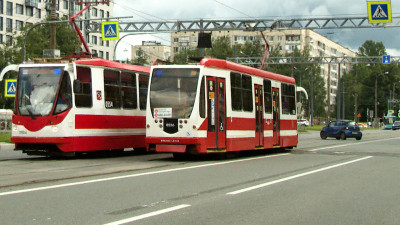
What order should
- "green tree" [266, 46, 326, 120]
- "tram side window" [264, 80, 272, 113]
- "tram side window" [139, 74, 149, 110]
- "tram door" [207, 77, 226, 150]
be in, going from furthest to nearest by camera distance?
"green tree" [266, 46, 326, 120] → "tram side window" [264, 80, 272, 113] → "tram side window" [139, 74, 149, 110] → "tram door" [207, 77, 226, 150]

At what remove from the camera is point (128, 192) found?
1009 centimetres

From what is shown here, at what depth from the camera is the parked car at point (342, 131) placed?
42875mm

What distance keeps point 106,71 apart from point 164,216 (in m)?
11.5

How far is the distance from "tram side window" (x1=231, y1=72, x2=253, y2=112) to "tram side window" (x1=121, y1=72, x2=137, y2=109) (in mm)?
3640

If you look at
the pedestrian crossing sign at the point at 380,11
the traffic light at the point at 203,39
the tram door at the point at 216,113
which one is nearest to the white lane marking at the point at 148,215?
the tram door at the point at 216,113

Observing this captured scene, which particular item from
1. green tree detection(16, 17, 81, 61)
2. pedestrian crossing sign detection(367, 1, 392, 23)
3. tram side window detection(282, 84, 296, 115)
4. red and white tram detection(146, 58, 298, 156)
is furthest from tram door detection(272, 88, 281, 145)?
green tree detection(16, 17, 81, 61)

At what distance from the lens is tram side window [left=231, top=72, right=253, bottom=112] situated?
18.5 m

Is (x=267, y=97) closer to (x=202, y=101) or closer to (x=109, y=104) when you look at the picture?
(x=202, y=101)

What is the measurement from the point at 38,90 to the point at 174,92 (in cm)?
394

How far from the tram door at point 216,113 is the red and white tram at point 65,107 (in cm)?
350

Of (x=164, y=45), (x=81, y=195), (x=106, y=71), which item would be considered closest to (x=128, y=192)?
(x=81, y=195)

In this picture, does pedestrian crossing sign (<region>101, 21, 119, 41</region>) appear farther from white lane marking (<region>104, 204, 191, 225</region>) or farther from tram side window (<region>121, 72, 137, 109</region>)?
white lane marking (<region>104, 204, 191, 225</region>)

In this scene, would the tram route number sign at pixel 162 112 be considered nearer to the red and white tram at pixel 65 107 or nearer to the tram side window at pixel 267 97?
the red and white tram at pixel 65 107

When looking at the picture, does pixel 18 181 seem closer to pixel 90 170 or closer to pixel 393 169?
pixel 90 170
